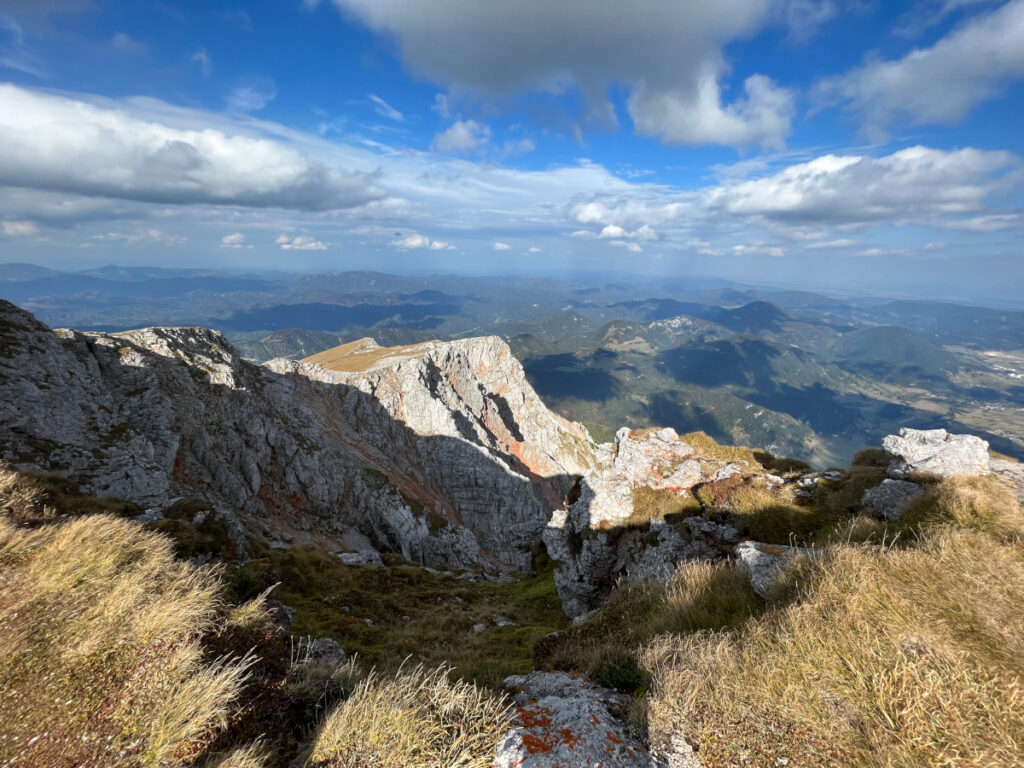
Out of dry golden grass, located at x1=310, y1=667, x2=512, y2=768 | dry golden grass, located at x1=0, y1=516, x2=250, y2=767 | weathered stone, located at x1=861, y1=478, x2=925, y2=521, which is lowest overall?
weathered stone, located at x1=861, y1=478, x2=925, y2=521

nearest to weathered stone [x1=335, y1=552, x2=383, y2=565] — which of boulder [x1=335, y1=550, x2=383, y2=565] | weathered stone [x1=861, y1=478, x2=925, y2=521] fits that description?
boulder [x1=335, y1=550, x2=383, y2=565]

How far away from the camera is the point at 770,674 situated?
217 inches

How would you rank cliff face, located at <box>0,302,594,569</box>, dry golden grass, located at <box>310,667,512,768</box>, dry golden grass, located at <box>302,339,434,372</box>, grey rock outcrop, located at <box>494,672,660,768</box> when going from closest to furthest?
dry golden grass, located at <box>310,667,512,768</box> < grey rock outcrop, located at <box>494,672,660,768</box> < cliff face, located at <box>0,302,594,569</box> < dry golden grass, located at <box>302,339,434,372</box>

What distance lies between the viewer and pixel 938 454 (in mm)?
15648

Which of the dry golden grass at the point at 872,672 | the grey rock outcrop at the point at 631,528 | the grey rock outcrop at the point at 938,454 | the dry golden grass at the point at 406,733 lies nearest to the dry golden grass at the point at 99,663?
the dry golden grass at the point at 406,733

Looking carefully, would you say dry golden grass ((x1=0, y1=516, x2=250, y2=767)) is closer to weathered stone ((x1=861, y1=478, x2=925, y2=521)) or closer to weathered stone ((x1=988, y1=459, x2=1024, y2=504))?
weathered stone ((x1=861, y1=478, x2=925, y2=521))

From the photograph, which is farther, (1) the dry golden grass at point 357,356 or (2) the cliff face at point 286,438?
(1) the dry golden grass at point 357,356

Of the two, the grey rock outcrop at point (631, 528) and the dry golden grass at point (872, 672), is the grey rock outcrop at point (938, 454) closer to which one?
the grey rock outcrop at point (631, 528)

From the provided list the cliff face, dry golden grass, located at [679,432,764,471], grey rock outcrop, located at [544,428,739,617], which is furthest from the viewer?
the cliff face

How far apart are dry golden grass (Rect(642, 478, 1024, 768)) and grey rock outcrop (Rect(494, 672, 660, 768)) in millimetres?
532

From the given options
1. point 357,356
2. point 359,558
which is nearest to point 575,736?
point 359,558

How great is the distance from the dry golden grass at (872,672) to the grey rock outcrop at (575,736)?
53cm

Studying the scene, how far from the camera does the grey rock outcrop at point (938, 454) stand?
589 inches

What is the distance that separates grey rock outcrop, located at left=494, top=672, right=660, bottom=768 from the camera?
5.28 m
